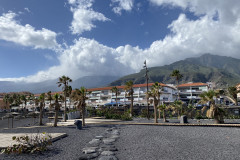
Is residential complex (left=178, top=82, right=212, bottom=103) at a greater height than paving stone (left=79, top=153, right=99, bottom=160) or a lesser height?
greater

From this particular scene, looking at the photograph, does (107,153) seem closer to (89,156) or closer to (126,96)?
(89,156)

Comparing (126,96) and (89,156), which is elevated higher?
(126,96)

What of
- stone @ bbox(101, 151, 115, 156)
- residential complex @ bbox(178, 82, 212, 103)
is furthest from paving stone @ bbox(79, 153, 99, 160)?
residential complex @ bbox(178, 82, 212, 103)

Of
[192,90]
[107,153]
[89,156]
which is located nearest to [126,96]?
[192,90]

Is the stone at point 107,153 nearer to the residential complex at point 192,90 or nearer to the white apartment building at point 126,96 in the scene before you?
the white apartment building at point 126,96

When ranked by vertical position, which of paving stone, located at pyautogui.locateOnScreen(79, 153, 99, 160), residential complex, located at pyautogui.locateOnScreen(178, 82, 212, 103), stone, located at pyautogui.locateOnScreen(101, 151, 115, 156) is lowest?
stone, located at pyautogui.locateOnScreen(101, 151, 115, 156)

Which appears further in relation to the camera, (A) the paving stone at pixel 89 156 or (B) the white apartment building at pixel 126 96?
(B) the white apartment building at pixel 126 96

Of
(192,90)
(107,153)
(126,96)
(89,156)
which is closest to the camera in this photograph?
(89,156)

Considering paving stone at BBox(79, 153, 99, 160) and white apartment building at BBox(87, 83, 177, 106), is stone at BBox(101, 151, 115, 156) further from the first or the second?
white apartment building at BBox(87, 83, 177, 106)

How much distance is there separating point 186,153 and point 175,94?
3112 inches

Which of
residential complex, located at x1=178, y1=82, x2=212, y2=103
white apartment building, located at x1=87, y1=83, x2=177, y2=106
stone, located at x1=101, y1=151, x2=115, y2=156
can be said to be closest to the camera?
stone, located at x1=101, y1=151, x2=115, y2=156

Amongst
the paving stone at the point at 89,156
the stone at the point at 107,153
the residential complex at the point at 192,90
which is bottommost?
the stone at the point at 107,153

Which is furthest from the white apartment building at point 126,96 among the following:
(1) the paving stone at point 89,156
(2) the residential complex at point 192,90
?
(1) the paving stone at point 89,156

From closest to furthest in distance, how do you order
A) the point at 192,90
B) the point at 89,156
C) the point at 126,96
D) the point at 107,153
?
the point at 89,156 < the point at 107,153 < the point at 126,96 < the point at 192,90
